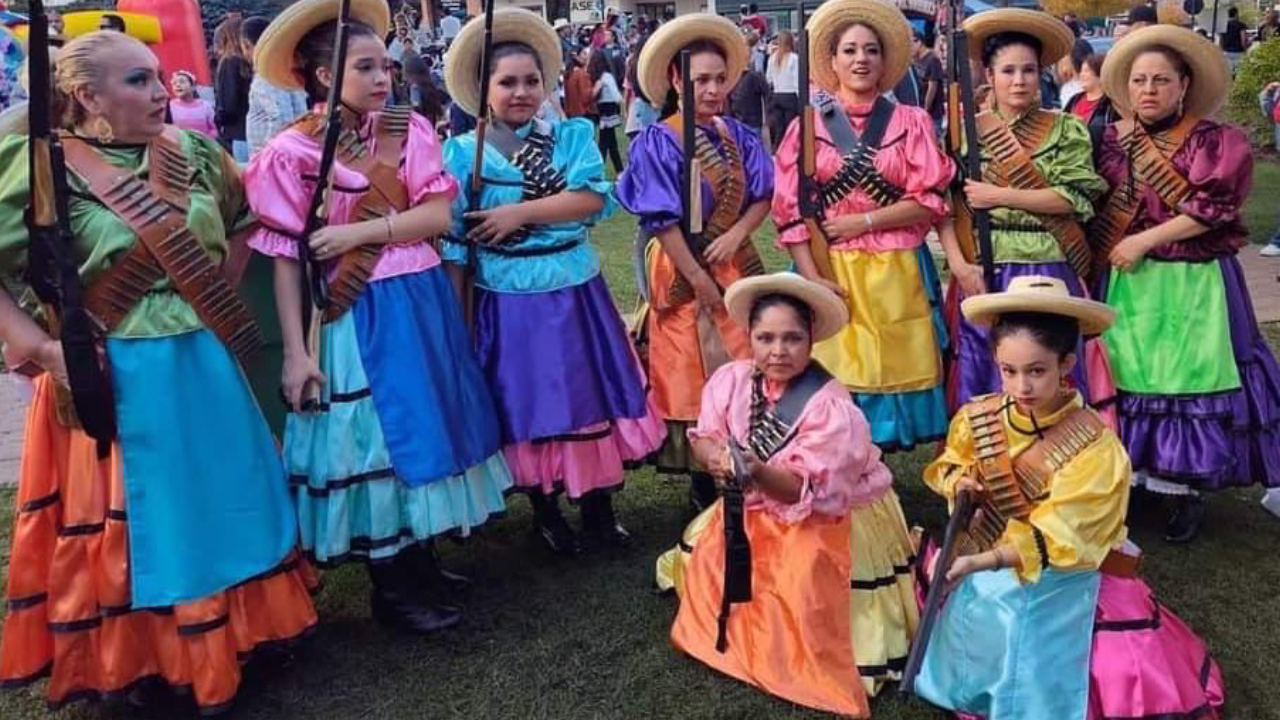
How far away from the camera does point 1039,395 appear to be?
3.08m

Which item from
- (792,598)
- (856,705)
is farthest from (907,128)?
(856,705)

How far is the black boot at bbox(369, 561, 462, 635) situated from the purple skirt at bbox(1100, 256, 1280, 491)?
264cm

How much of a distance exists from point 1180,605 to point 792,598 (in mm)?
1469

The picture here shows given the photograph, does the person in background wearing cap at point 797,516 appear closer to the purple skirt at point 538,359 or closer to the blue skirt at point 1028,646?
the blue skirt at point 1028,646

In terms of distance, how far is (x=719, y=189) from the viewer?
424 cm

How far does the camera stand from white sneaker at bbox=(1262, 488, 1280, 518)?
4539 millimetres

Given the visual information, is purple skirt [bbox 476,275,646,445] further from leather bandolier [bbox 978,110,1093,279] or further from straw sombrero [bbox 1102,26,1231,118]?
straw sombrero [bbox 1102,26,1231,118]

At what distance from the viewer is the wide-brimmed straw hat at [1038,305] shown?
3012mm

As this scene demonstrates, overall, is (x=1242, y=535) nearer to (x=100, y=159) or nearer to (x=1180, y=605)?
(x=1180, y=605)

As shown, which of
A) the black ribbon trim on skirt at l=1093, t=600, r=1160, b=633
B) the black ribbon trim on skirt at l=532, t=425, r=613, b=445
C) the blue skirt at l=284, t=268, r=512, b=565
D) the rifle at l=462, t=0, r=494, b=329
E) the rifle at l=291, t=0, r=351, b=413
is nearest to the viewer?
the black ribbon trim on skirt at l=1093, t=600, r=1160, b=633

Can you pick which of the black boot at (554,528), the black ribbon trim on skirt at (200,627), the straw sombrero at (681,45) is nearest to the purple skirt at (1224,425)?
the straw sombrero at (681,45)

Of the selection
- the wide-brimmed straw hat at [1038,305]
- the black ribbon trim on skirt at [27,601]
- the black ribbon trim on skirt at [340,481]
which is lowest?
the black ribbon trim on skirt at [27,601]

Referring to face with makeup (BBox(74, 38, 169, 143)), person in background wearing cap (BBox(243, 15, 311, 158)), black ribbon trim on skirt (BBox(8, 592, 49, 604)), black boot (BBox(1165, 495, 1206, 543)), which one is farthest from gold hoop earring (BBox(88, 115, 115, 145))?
person in background wearing cap (BBox(243, 15, 311, 158))

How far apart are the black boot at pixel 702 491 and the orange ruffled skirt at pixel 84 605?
1.96 metres
